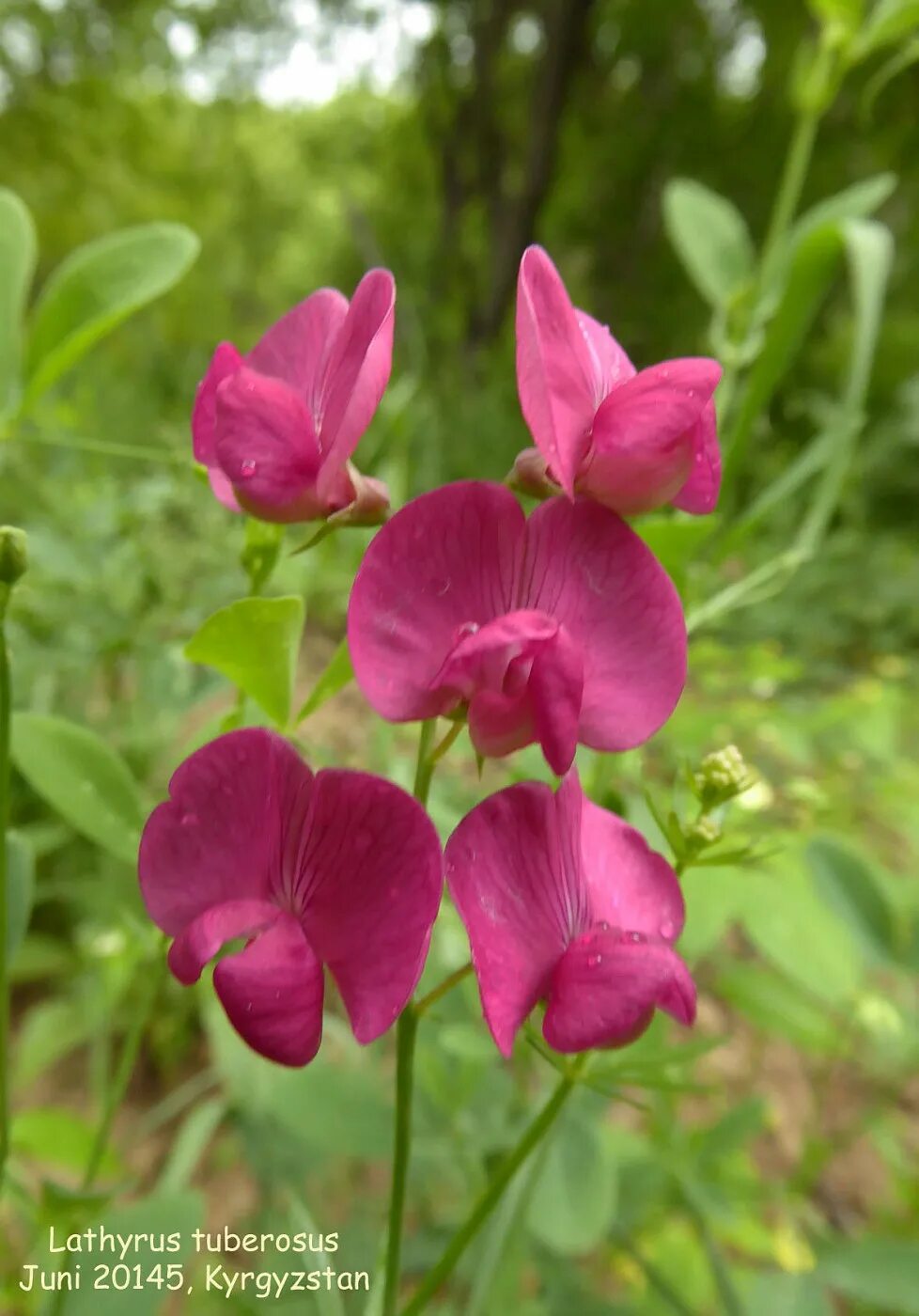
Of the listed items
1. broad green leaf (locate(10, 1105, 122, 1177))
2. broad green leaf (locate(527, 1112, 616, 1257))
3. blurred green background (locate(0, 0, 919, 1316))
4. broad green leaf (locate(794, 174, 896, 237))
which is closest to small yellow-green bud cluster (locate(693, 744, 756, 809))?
blurred green background (locate(0, 0, 919, 1316))

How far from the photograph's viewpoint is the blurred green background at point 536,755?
490 millimetres

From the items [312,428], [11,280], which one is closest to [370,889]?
A: [312,428]

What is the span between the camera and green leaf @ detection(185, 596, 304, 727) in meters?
0.24

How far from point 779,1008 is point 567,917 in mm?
589

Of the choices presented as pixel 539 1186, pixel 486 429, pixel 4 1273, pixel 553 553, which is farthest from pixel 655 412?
pixel 486 429

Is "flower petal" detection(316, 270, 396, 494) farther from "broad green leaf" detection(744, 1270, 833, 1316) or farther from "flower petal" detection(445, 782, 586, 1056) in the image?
"broad green leaf" detection(744, 1270, 833, 1316)

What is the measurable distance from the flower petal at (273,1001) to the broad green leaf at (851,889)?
1.46ft

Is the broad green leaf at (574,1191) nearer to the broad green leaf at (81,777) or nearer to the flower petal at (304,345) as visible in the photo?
the broad green leaf at (81,777)

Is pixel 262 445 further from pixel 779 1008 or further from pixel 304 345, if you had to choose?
pixel 779 1008

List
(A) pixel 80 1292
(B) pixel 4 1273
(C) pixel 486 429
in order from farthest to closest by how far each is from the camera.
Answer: (C) pixel 486 429, (B) pixel 4 1273, (A) pixel 80 1292

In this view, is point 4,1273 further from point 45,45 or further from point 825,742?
point 45,45

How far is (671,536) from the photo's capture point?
1.03ft

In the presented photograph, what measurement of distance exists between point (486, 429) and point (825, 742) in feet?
2.90

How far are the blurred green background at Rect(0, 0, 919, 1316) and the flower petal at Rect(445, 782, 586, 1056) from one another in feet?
0.21
